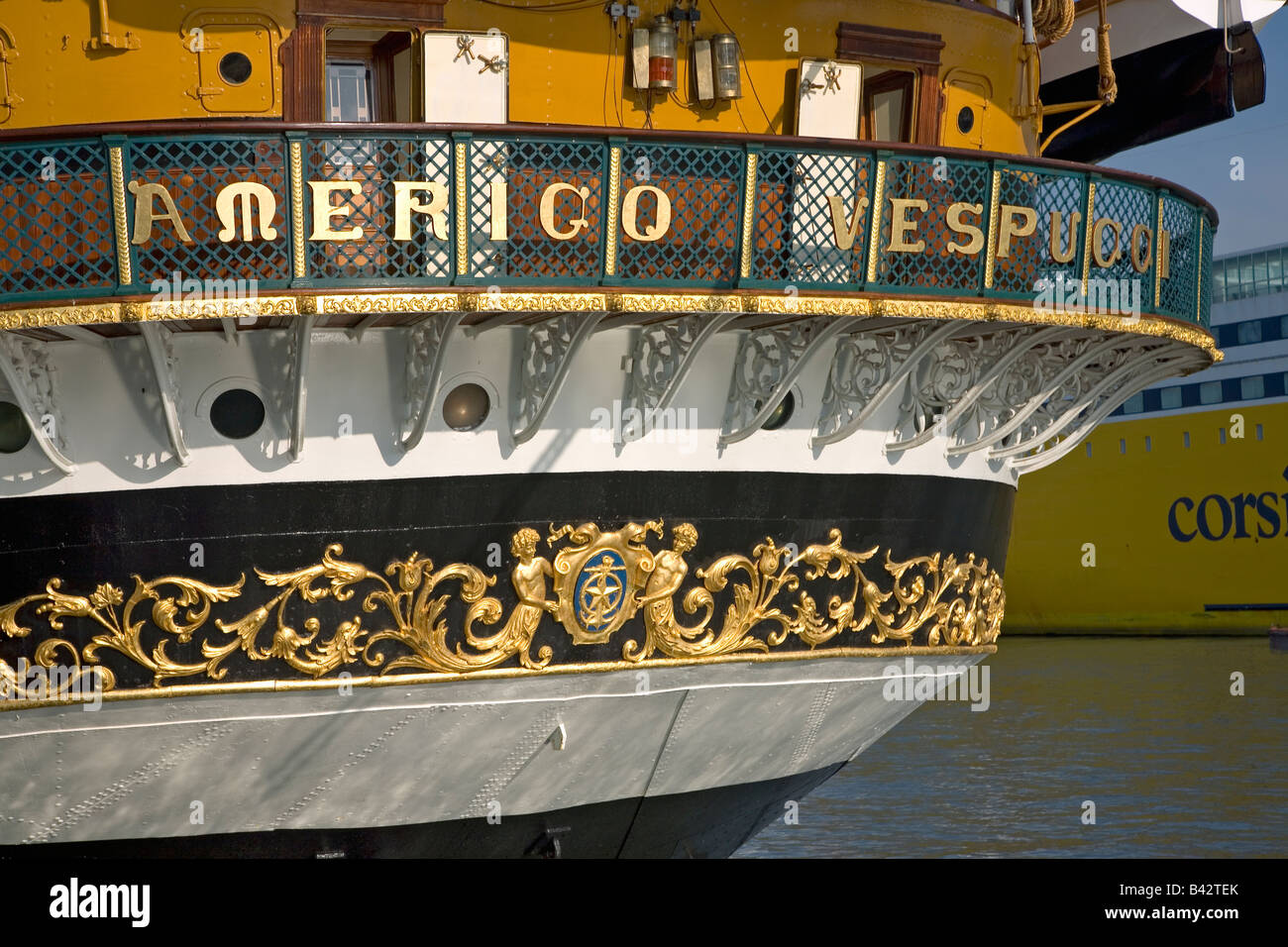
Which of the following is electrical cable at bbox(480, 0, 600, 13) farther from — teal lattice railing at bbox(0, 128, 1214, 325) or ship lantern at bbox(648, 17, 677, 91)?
teal lattice railing at bbox(0, 128, 1214, 325)

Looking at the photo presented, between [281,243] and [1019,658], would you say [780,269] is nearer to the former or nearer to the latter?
[281,243]

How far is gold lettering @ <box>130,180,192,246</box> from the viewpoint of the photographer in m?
10.7

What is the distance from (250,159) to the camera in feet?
36.4

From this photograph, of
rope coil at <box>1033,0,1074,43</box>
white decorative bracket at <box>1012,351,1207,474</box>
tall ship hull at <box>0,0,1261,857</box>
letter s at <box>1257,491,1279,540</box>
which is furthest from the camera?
letter s at <box>1257,491,1279,540</box>

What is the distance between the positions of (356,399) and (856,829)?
1352 cm

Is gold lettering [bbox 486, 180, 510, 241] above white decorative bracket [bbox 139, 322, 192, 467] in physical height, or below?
above

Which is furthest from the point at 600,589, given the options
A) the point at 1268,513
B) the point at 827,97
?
the point at 1268,513

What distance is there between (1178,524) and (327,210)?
5377cm

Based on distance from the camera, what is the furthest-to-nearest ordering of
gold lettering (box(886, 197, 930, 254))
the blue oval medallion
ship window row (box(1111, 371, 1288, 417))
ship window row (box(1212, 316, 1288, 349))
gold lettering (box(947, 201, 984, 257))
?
ship window row (box(1212, 316, 1288, 349)), ship window row (box(1111, 371, 1288, 417)), the blue oval medallion, gold lettering (box(947, 201, 984, 257)), gold lettering (box(886, 197, 930, 254))

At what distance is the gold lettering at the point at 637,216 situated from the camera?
37.4 feet

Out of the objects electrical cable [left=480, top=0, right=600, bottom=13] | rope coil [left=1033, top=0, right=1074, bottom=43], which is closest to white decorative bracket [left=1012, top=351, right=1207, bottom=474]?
rope coil [left=1033, top=0, right=1074, bottom=43]

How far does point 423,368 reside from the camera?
12.0 m

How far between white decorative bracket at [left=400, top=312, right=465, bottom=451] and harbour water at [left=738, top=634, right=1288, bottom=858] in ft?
36.9
